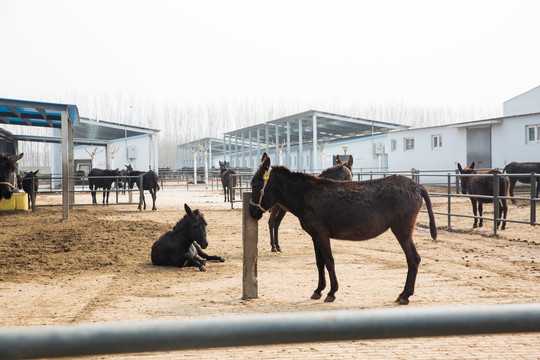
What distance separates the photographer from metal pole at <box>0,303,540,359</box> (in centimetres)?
87

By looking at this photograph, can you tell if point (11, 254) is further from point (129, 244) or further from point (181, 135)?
point (181, 135)

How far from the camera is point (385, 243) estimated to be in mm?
9555

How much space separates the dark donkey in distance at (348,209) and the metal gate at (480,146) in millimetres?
22365

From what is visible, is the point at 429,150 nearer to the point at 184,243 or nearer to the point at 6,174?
the point at 6,174

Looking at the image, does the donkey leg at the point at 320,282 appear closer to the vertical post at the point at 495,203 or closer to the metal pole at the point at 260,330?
Answer: the metal pole at the point at 260,330

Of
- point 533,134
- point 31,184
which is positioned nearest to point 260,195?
point 31,184

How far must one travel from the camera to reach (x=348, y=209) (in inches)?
210

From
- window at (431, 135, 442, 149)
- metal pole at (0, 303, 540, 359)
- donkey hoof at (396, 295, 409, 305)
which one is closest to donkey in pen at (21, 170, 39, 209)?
donkey hoof at (396, 295, 409, 305)

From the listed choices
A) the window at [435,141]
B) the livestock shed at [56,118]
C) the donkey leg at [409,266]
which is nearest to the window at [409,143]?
the window at [435,141]

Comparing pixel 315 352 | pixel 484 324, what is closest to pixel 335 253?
pixel 315 352

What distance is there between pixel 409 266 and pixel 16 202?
1471 centimetres

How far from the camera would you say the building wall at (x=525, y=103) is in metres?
34.7

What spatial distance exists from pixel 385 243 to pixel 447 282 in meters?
3.61

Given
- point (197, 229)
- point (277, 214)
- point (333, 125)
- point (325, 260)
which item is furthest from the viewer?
point (333, 125)
